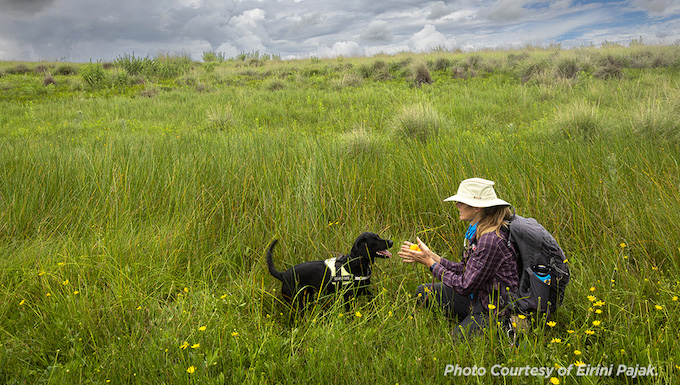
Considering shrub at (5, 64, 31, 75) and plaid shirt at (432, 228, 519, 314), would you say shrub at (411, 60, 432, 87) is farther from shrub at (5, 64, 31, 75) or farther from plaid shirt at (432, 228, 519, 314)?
shrub at (5, 64, 31, 75)

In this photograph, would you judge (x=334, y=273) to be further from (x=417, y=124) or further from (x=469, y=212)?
(x=417, y=124)

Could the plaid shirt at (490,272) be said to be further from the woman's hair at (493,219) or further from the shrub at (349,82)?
the shrub at (349,82)

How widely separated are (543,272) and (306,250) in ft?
6.91

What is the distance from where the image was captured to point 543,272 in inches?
89.7

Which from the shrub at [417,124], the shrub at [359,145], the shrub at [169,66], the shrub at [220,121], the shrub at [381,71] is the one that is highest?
the shrub at [169,66]

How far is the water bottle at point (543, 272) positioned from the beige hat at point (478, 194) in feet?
1.41

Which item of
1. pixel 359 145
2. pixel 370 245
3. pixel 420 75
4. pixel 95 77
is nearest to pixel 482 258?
pixel 370 245

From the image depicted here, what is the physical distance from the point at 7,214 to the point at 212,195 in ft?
7.45

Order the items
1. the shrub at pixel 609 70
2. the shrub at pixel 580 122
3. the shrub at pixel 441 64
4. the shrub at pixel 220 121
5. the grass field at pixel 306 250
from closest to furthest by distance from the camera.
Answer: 1. the grass field at pixel 306 250
2. the shrub at pixel 580 122
3. the shrub at pixel 220 121
4. the shrub at pixel 609 70
5. the shrub at pixel 441 64

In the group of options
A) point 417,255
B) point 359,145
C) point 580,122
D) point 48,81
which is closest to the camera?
point 417,255

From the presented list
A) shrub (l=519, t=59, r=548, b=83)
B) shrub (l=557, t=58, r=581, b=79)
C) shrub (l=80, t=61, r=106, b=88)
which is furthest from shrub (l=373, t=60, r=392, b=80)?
shrub (l=80, t=61, r=106, b=88)

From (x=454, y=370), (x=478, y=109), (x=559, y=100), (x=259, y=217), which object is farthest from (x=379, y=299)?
(x=559, y=100)

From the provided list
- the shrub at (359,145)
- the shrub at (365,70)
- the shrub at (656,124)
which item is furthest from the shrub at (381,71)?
the shrub at (656,124)

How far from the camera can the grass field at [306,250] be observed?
87.3 inches
